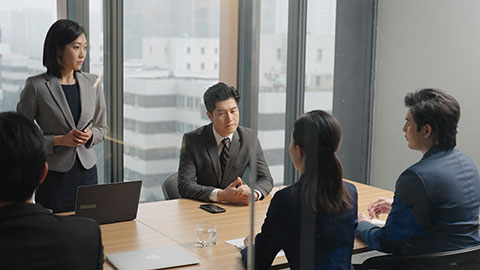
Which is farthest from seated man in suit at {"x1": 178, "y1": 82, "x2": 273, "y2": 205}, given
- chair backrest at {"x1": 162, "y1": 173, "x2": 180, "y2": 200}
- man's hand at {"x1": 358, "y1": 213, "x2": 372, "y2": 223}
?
man's hand at {"x1": 358, "y1": 213, "x2": 372, "y2": 223}

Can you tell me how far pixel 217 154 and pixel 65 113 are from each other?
79cm

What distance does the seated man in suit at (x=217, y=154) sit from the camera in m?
2.51

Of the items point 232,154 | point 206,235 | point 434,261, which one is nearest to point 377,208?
point 434,261

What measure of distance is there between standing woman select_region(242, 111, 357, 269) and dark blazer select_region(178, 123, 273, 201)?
0.80 meters

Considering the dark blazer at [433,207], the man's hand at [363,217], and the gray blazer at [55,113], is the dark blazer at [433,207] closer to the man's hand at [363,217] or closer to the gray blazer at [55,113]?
the man's hand at [363,217]

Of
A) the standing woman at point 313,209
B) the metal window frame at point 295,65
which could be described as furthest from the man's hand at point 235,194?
the metal window frame at point 295,65

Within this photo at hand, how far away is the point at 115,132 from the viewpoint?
381cm

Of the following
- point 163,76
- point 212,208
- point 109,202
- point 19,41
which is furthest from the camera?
point 163,76

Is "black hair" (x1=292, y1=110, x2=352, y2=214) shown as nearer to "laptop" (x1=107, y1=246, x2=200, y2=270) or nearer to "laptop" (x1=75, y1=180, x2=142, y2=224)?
"laptop" (x1=107, y1=246, x2=200, y2=270)

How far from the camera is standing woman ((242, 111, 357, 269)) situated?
1.60 metres

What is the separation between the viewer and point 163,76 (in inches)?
156

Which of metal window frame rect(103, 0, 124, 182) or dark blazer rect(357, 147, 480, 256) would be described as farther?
metal window frame rect(103, 0, 124, 182)

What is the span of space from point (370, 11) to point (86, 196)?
1.20 m

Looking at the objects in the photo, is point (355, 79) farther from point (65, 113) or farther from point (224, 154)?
point (65, 113)
